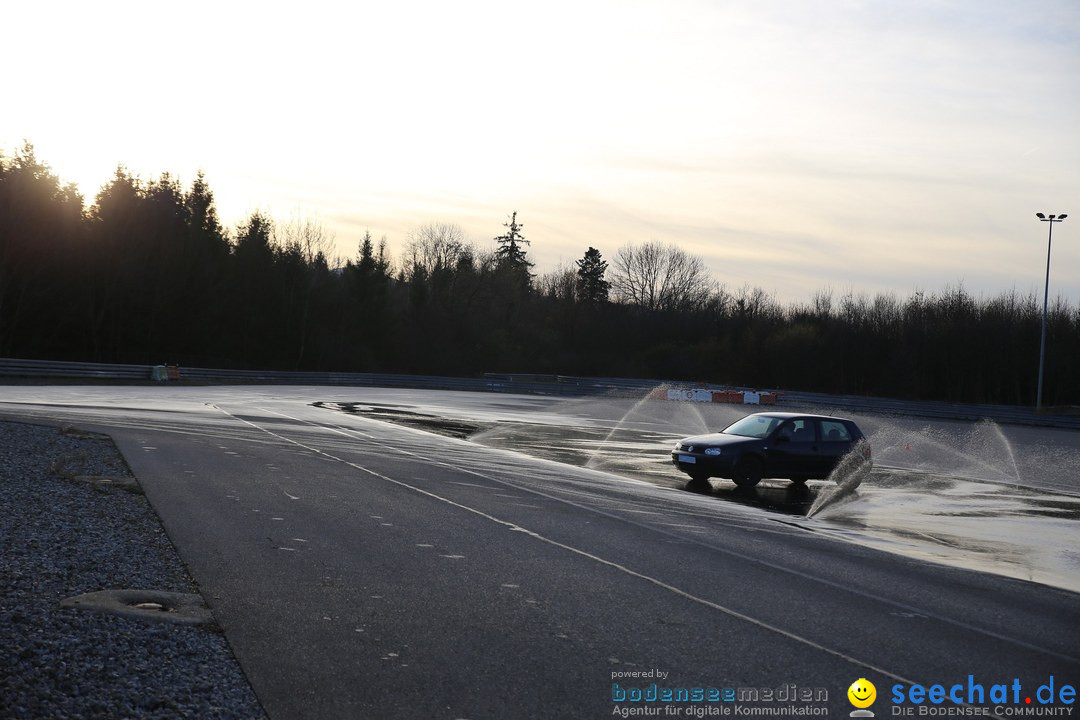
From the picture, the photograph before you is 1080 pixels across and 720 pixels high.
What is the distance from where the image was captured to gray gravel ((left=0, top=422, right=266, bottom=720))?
5598 millimetres

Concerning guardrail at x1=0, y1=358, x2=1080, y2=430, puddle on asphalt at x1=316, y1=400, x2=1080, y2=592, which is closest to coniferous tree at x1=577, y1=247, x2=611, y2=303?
guardrail at x1=0, y1=358, x2=1080, y2=430

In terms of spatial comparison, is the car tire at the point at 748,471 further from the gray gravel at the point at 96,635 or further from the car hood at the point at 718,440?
the gray gravel at the point at 96,635

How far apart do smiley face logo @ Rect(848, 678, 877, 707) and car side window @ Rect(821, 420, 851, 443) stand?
14.2 metres

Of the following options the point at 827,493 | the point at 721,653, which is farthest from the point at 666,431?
the point at 721,653

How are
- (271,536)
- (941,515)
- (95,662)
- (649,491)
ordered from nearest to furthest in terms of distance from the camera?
(95,662)
(271,536)
(941,515)
(649,491)

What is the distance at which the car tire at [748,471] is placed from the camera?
19172 mm

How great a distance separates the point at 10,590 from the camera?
308 inches

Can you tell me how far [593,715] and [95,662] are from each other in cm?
318

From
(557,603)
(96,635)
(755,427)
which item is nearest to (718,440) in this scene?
(755,427)

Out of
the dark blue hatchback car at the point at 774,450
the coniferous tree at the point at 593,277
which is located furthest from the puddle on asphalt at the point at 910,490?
the coniferous tree at the point at 593,277

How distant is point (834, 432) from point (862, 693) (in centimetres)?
1481

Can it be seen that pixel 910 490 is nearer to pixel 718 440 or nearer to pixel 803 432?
pixel 803 432

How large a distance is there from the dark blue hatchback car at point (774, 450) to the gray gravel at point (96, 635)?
10.8 meters

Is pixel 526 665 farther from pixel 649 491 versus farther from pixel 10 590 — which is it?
pixel 649 491
